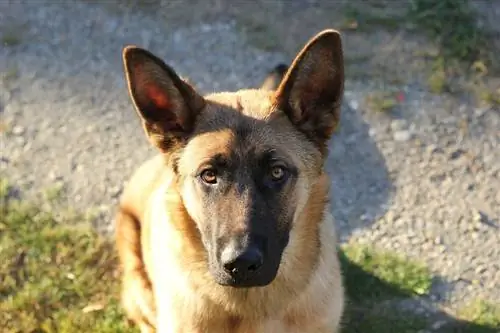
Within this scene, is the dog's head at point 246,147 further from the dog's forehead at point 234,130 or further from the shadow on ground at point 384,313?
the shadow on ground at point 384,313

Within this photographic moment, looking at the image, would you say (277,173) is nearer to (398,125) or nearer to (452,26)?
(398,125)

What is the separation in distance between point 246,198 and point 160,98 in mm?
647

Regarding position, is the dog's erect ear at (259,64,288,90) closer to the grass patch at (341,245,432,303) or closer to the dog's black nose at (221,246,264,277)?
the dog's black nose at (221,246,264,277)

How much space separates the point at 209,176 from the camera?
11.6 ft

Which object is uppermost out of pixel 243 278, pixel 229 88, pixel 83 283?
pixel 243 278

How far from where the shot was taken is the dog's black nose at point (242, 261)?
3.30 m

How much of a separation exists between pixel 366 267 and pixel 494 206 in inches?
40.5

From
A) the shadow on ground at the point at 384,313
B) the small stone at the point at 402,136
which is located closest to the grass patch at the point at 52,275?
the shadow on ground at the point at 384,313

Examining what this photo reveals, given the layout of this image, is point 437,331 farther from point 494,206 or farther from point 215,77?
point 215,77

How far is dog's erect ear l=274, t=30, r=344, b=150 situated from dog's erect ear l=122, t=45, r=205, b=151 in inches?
16.9

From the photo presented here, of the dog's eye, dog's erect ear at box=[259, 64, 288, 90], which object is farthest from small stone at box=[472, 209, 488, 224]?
the dog's eye

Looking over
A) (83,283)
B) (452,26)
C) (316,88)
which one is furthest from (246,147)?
(452,26)

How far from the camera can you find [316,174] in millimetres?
3691

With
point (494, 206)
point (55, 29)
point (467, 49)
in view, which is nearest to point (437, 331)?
point (494, 206)
